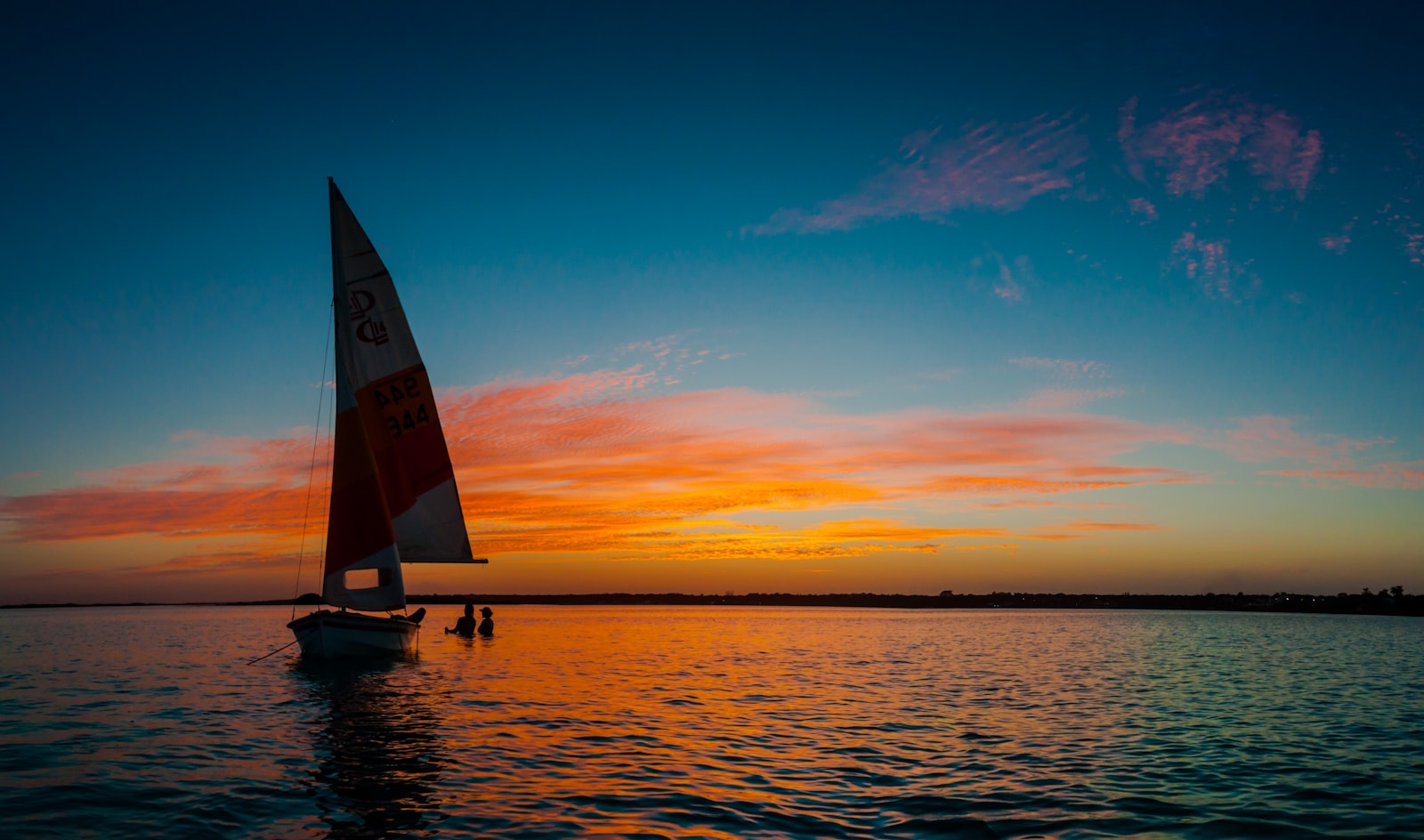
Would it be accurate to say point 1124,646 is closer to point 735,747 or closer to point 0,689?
point 735,747

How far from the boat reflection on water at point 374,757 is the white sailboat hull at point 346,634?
2.78 meters

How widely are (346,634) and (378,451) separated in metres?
8.25

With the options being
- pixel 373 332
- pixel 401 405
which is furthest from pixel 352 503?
pixel 373 332

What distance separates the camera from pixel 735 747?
19.0 m

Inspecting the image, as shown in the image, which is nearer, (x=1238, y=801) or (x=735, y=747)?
(x=1238, y=801)

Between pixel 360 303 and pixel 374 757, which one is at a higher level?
pixel 360 303

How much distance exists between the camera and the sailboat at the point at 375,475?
34750 millimetres

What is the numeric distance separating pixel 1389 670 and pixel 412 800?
155 feet

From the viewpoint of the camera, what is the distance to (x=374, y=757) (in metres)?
17.7

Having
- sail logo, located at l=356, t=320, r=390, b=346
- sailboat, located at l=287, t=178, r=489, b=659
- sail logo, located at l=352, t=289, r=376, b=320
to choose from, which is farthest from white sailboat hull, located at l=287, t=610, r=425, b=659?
sail logo, located at l=352, t=289, r=376, b=320

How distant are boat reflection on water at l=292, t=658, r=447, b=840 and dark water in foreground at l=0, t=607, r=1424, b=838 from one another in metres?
0.09

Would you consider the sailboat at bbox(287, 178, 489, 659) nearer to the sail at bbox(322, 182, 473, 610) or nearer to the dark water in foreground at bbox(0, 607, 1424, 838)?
the sail at bbox(322, 182, 473, 610)

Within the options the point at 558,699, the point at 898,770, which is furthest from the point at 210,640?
the point at 898,770

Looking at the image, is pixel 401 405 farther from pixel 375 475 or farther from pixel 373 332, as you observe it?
pixel 375 475
